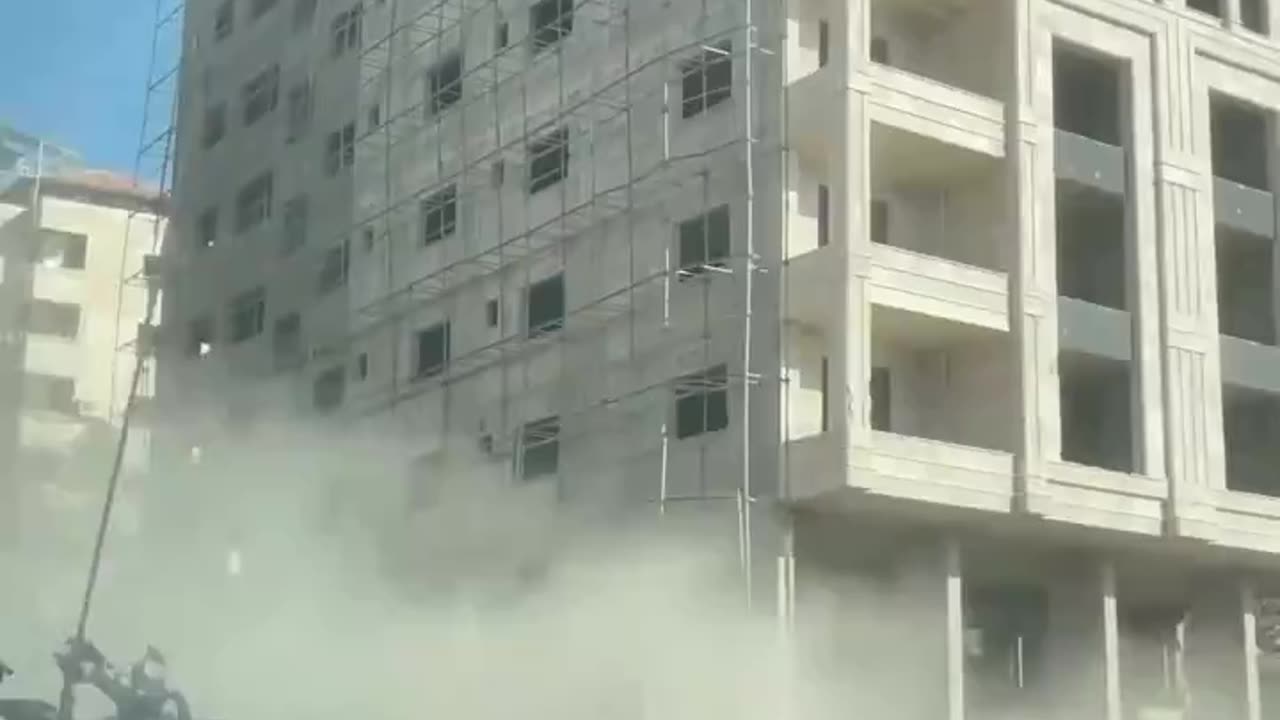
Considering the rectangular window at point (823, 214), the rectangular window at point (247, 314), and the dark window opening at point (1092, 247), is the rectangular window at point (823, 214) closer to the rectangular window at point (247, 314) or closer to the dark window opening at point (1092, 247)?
the dark window opening at point (1092, 247)

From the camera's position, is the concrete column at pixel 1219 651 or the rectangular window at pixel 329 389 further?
the rectangular window at pixel 329 389

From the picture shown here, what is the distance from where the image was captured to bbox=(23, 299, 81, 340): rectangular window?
67.2ft

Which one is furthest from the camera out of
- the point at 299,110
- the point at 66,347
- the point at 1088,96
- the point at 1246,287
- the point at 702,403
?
the point at 299,110

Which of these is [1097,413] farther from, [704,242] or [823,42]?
[823,42]

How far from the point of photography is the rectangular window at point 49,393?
1998 centimetres

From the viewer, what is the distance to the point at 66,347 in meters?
21.2

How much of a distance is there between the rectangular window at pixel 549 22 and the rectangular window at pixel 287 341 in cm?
541

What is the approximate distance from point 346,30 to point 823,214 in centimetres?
933

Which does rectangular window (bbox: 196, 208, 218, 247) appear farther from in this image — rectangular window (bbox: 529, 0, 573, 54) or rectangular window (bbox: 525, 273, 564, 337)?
rectangular window (bbox: 525, 273, 564, 337)

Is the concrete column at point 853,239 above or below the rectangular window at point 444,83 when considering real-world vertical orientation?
below

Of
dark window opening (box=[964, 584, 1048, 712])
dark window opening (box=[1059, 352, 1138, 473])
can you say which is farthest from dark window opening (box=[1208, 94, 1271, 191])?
dark window opening (box=[964, 584, 1048, 712])


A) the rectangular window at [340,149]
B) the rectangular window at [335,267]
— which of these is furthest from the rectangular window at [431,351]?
the rectangular window at [340,149]

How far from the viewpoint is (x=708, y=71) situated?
18.5m

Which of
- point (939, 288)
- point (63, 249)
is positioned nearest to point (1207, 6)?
point (939, 288)
